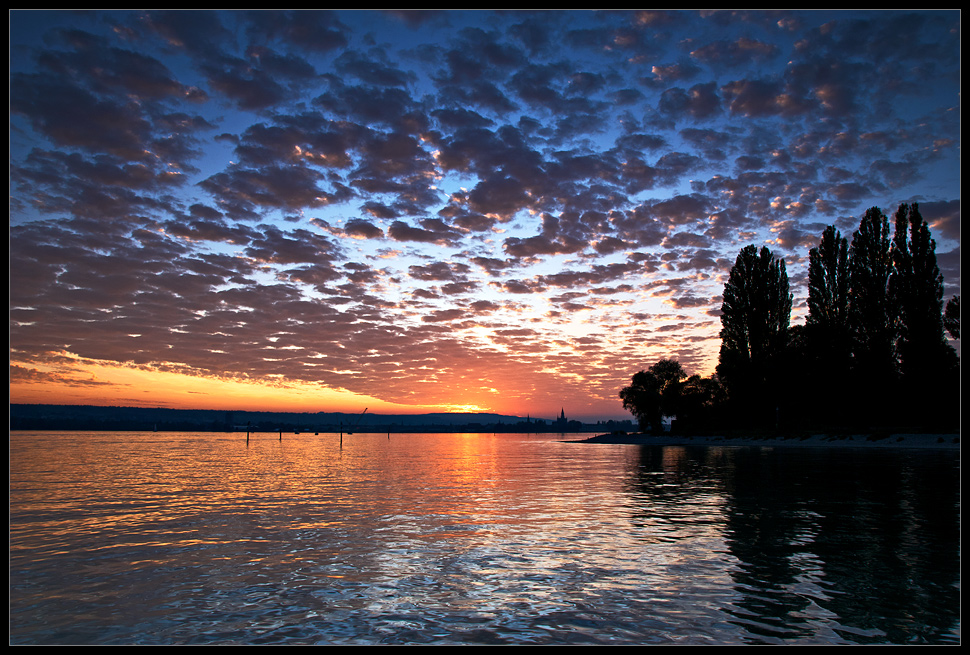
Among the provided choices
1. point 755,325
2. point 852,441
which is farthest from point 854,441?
point 755,325

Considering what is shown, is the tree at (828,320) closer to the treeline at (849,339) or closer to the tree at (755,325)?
the treeline at (849,339)

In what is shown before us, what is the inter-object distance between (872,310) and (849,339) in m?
4.60

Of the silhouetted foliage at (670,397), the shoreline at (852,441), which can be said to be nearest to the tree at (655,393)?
the silhouetted foliage at (670,397)

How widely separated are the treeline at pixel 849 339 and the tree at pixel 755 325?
147mm

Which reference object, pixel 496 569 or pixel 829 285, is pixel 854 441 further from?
pixel 496 569

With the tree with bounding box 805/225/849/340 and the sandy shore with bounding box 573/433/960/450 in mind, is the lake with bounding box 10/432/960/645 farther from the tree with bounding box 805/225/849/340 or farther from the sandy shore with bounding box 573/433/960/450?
the tree with bounding box 805/225/849/340

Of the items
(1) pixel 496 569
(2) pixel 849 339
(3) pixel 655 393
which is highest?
(2) pixel 849 339

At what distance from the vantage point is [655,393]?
123312 mm

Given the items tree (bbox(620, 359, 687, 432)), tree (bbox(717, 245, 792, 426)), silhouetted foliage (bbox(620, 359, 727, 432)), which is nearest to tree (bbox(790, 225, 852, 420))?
tree (bbox(717, 245, 792, 426))

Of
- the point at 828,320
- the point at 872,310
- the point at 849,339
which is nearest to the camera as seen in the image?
the point at 872,310

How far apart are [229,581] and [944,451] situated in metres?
60.7

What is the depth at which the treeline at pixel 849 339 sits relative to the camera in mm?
59969

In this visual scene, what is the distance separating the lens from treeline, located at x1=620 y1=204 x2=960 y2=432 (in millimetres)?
59969
